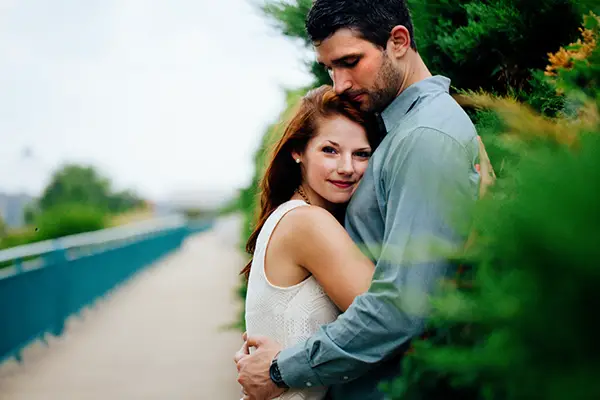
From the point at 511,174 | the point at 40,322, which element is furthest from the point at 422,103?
the point at 40,322

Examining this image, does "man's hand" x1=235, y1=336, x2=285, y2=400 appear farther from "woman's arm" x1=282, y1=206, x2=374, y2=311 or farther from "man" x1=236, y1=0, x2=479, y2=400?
"woman's arm" x1=282, y1=206, x2=374, y2=311

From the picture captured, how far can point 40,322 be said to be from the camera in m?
8.21

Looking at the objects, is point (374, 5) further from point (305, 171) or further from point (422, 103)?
point (305, 171)

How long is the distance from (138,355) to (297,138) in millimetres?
6192

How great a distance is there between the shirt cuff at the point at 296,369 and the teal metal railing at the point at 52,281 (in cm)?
556

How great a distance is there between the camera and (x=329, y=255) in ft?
7.83

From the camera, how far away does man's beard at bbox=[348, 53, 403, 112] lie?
260cm

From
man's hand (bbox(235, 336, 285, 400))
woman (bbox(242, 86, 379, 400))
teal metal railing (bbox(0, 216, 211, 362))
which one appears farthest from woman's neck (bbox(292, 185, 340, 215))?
teal metal railing (bbox(0, 216, 211, 362))

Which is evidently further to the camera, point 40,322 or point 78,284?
point 78,284

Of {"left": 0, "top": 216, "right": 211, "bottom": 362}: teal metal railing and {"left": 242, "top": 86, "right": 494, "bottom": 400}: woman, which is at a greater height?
{"left": 242, "top": 86, "right": 494, "bottom": 400}: woman

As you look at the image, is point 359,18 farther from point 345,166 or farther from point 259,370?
point 259,370

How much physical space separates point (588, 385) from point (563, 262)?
164 mm

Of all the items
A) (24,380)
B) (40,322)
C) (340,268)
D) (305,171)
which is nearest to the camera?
(340,268)

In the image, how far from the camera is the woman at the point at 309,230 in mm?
2396
